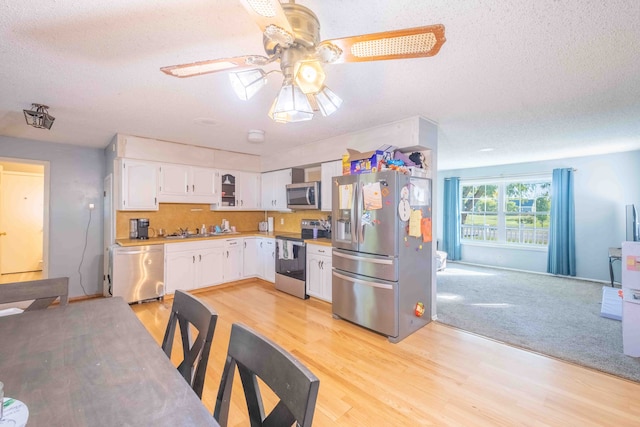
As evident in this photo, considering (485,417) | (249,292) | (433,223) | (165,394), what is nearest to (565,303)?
(433,223)

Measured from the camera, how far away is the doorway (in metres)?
5.43

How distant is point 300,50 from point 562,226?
6.21m

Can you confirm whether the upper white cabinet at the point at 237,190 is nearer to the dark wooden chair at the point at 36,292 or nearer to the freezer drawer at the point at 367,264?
the freezer drawer at the point at 367,264

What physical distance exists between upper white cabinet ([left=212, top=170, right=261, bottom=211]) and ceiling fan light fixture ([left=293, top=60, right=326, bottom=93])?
3.84 meters

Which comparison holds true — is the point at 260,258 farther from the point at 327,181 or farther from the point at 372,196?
the point at 372,196

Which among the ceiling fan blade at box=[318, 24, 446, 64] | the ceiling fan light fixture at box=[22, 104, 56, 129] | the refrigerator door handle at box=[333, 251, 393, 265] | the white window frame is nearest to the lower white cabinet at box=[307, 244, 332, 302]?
the refrigerator door handle at box=[333, 251, 393, 265]

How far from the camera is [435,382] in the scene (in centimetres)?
210

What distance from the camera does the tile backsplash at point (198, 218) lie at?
410 centimetres

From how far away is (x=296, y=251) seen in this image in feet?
13.2

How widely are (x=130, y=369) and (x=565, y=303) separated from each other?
501 centimetres

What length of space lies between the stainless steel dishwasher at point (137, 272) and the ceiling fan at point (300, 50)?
123 inches

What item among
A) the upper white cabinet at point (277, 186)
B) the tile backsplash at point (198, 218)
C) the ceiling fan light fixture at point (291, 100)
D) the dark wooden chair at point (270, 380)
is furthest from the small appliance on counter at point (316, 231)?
the dark wooden chair at point (270, 380)

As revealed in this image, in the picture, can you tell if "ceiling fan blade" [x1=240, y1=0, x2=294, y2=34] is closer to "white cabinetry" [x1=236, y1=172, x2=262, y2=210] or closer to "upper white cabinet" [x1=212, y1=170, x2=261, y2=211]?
"upper white cabinet" [x1=212, y1=170, x2=261, y2=211]

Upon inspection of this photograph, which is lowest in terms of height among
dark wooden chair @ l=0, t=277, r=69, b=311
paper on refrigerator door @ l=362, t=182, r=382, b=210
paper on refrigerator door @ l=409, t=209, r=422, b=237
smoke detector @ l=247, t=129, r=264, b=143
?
dark wooden chair @ l=0, t=277, r=69, b=311
